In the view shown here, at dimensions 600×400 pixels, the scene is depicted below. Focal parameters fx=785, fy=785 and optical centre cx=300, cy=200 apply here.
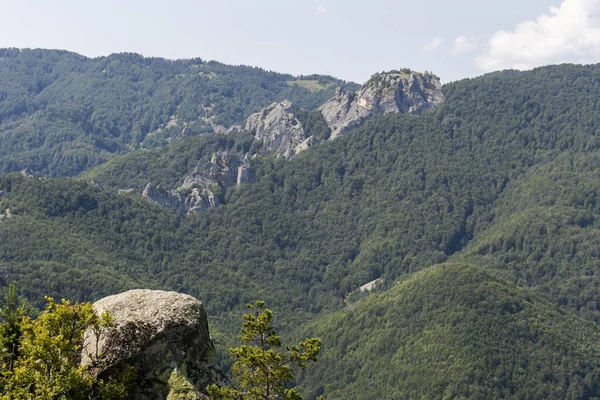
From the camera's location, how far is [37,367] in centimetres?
3153

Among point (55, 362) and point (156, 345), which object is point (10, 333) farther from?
point (156, 345)

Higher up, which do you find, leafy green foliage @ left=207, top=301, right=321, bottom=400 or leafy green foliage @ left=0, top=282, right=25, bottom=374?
leafy green foliage @ left=0, top=282, right=25, bottom=374

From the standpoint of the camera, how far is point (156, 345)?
36.3 m

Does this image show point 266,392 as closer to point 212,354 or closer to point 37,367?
point 212,354

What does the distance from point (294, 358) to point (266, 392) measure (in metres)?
2.21

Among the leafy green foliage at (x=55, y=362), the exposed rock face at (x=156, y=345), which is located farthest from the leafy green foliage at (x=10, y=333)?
the exposed rock face at (x=156, y=345)

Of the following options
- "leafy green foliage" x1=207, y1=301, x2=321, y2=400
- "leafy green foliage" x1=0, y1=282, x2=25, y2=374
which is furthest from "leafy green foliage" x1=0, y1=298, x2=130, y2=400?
"leafy green foliage" x1=207, y1=301, x2=321, y2=400

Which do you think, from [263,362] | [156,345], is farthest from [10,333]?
[263,362]

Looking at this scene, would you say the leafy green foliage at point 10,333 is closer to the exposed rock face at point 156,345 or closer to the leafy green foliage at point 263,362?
the exposed rock face at point 156,345

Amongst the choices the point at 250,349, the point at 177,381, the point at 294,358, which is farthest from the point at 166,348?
the point at 294,358

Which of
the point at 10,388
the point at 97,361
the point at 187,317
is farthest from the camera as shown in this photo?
the point at 187,317

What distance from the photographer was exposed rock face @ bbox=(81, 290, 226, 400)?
116ft

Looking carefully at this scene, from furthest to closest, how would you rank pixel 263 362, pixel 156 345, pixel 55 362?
pixel 263 362, pixel 156 345, pixel 55 362

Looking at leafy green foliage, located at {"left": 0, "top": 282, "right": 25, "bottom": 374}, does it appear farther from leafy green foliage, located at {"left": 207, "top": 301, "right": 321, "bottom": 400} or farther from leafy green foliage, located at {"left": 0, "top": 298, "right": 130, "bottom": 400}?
leafy green foliage, located at {"left": 207, "top": 301, "right": 321, "bottom": 400}
